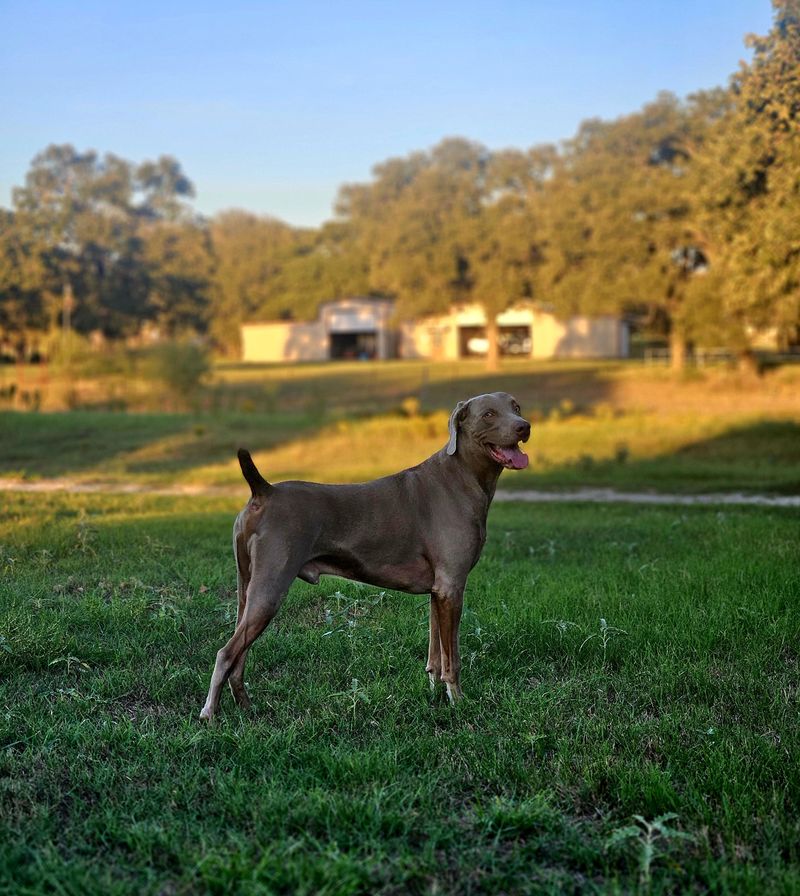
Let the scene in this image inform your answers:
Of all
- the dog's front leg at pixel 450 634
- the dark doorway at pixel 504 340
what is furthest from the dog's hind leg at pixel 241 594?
the dark doorway at pixel 504 340

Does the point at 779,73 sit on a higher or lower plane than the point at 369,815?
higher

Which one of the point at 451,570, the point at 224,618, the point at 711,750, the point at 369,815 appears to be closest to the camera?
the point at 369,815

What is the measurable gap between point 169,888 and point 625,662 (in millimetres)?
3205

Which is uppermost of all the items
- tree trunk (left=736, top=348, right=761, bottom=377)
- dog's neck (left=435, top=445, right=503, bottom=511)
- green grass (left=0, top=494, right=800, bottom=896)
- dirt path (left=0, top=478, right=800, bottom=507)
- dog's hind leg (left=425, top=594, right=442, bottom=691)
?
tree trunk (left=736, top=348, right=761, bottom=377)

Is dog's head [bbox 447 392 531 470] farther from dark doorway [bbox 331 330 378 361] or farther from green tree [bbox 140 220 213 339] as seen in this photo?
dark doorway [bbox 331 330 378 361]

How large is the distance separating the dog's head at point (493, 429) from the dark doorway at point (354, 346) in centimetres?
6141

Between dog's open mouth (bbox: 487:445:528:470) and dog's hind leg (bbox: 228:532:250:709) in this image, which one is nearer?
dog's hind leg (bbox: 228:532:250:709)

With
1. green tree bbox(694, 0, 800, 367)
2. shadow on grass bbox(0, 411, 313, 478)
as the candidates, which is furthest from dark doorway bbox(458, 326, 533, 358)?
green tree bbox(694, 0, 800, 367)

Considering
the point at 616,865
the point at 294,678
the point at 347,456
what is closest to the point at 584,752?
the point at 616,865

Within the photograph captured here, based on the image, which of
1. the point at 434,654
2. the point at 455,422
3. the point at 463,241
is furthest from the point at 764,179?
the point at 463,241

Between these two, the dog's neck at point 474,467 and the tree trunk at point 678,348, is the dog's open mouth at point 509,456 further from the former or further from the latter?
the tree trunk at point 678,348

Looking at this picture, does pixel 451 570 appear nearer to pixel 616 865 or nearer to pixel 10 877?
pixel 616 865

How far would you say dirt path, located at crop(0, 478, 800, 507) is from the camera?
46.4 feet

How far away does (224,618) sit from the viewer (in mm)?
6367
